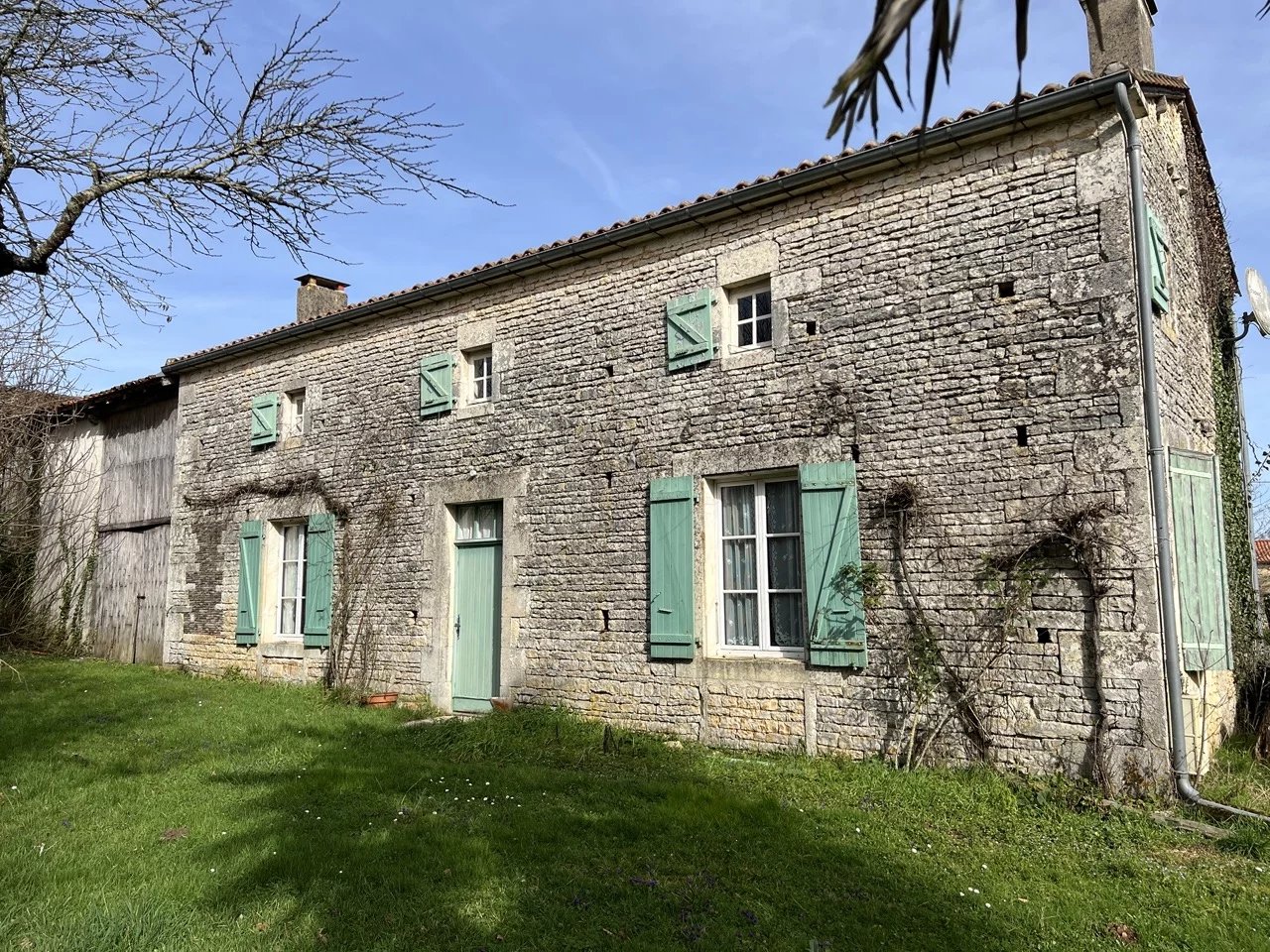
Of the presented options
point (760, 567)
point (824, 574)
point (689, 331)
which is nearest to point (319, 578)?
point (689, 331)

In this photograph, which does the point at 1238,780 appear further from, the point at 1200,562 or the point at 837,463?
the point at 837,463

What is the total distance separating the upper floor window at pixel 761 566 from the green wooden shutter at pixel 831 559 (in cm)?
25

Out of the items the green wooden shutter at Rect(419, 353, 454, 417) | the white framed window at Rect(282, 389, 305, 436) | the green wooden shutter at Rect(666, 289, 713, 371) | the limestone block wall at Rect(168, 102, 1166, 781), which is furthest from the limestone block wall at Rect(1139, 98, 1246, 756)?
the white framed window at Rect(282, 389, 305, 436)

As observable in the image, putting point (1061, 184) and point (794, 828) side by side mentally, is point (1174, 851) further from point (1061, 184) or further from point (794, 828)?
point (1061, 184)

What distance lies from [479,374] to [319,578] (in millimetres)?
3229

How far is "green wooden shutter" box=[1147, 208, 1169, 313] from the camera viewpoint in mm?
6258

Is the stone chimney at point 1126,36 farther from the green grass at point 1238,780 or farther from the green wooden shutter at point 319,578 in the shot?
the green wooden shutter at point 319,578

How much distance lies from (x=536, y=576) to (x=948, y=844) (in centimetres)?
485

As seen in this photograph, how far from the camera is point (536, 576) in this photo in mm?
8719

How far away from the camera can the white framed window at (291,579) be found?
441 inches

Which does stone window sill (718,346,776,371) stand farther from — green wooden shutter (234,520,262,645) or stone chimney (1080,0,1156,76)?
green wooden shutter (234,520,262,645)

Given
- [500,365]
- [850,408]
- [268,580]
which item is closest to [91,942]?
[850,408]

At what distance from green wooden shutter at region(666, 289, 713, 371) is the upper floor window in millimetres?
1198

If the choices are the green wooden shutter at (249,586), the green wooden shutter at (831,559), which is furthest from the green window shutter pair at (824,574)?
the green wooden shutter at (249,586)
